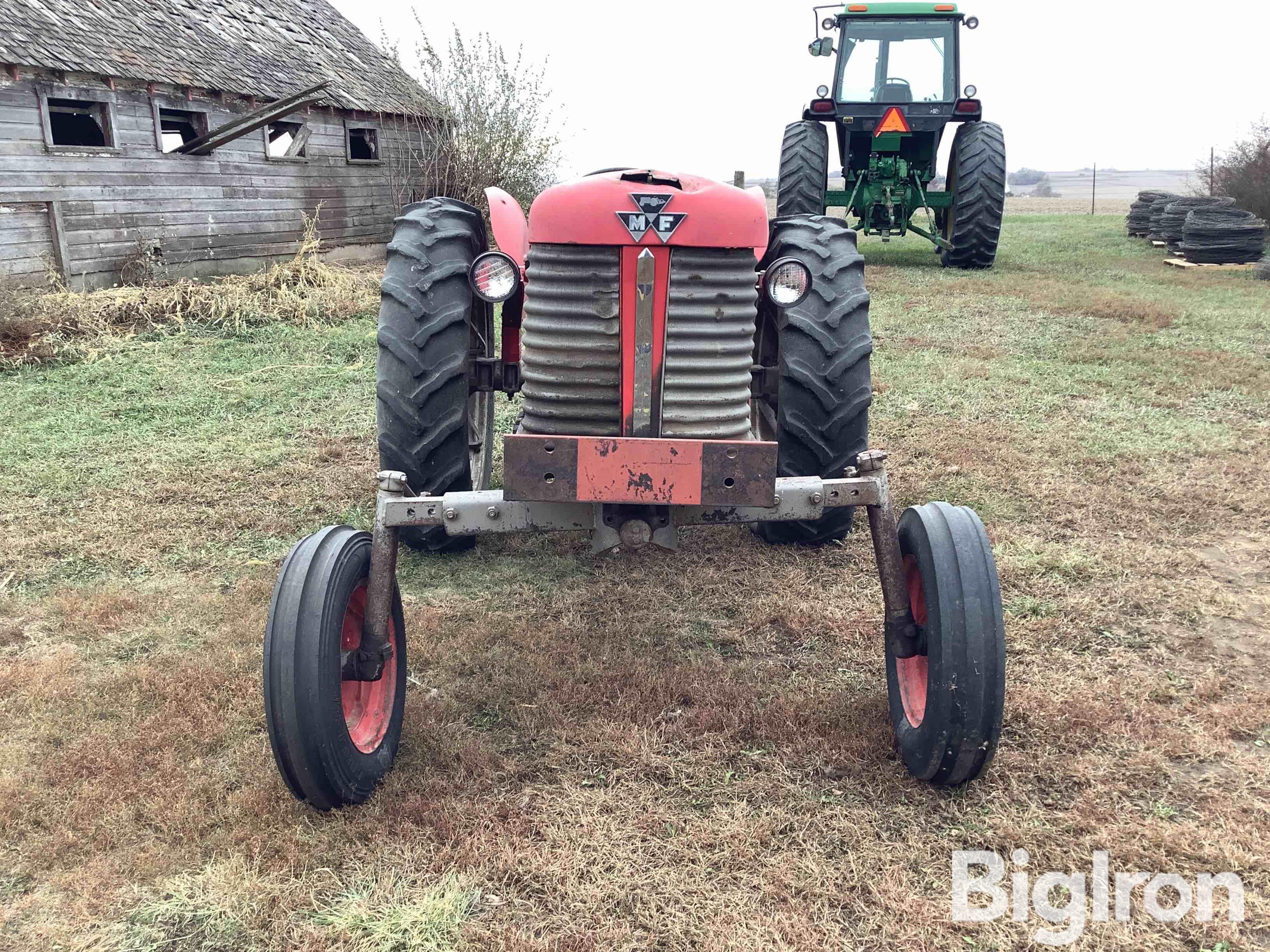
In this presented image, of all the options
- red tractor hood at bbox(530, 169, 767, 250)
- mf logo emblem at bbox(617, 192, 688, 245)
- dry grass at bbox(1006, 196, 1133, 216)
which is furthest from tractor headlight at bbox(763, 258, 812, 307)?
dry grass at bbox(1006, 196, 1133, 216)

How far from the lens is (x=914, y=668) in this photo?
112 inches

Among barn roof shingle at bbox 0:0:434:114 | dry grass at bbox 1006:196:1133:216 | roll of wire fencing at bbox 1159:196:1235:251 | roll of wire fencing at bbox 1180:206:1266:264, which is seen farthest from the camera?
dry grass at bbox 1006:196:1133:216

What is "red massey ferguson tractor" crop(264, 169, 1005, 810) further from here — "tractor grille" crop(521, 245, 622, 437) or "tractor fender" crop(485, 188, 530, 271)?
"tractor fender" crop(485, 188, 530, 271)

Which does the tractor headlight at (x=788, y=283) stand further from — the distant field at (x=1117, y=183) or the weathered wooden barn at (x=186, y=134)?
the distant field at (x=1117, y=183)

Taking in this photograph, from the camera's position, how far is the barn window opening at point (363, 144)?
597 inches

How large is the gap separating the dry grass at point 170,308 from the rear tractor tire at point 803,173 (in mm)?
5158

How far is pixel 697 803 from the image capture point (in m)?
2.54

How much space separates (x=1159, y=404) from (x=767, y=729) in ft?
15.7

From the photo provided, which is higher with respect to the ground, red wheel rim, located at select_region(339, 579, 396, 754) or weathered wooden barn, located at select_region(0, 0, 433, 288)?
weathered wooden barn, located at select_region(0, 0, 433, 288)

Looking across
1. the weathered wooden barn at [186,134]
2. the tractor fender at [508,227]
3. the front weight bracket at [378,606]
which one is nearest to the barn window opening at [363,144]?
the weathered wooden barn at [186,134]

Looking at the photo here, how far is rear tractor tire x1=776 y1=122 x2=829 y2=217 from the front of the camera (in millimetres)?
11625

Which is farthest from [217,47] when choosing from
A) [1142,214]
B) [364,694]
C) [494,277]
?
[1142,214]

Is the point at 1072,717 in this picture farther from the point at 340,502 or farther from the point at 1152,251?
the point at 1152,251

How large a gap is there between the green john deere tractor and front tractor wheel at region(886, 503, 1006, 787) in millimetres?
9822
